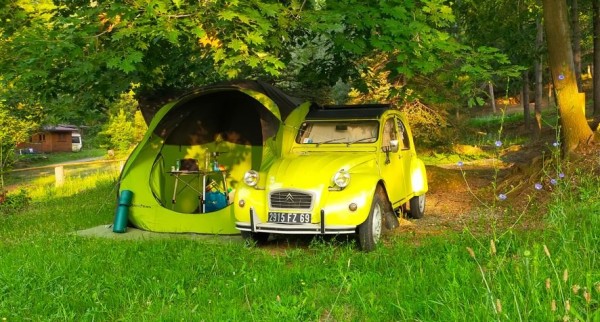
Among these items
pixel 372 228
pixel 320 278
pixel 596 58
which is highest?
pixel 596 58

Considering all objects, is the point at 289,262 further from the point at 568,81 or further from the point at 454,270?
the point at 568,81

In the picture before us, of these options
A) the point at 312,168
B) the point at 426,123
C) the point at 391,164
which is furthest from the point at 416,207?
the point at 426,123

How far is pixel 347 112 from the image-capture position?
8328 millimetres

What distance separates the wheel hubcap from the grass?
179 millimetres

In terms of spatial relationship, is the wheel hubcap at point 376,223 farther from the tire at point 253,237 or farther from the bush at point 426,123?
the bush at point 426,123

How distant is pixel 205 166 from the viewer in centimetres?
1002

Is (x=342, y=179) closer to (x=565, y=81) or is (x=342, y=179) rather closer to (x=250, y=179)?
(x=250, y=179)

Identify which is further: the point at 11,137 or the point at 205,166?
the point at 11,137

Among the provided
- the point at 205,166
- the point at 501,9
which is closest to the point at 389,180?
the point at 205,166

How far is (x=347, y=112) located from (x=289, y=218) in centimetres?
248

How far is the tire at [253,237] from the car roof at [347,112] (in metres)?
2.15

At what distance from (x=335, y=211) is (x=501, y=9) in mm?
12014

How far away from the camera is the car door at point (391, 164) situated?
7512 millimetres

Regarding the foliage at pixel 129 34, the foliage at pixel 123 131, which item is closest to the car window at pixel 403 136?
the foliage at pixel 129 34
